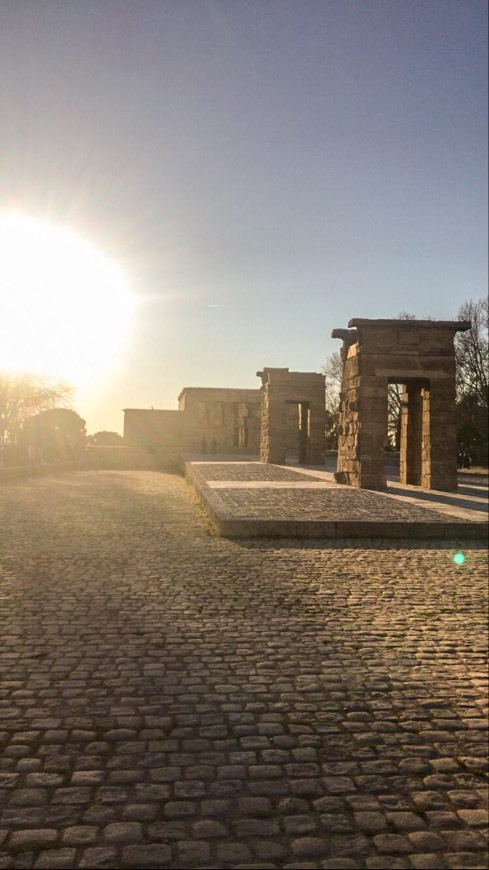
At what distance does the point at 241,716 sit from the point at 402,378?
13.4 m

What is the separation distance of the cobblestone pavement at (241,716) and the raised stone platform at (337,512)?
1.89 m

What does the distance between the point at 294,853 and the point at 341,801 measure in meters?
0.48

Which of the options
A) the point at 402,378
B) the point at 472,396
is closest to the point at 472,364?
the point at 472,396

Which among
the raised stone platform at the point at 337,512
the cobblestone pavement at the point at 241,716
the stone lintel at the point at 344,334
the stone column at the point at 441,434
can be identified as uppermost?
the stone lintel at the point at 344,334

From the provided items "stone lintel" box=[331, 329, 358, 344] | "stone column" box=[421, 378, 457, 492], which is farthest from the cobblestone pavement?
"stone lintel" box=[331, 329, 358, 344]

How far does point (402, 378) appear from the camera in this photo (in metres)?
16.5

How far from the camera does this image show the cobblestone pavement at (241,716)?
113 inches

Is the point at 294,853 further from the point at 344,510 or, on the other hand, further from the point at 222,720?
the point at 344,510

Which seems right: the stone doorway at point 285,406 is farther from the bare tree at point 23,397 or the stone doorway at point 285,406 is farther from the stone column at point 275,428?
the bare tree at point 23,397

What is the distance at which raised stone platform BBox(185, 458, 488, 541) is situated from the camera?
9914mm

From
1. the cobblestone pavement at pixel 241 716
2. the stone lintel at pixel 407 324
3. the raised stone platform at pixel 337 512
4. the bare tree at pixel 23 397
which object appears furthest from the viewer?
the bare tree at pixel 23 397

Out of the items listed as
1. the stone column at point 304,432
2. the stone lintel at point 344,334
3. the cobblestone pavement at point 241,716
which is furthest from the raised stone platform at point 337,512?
the stone column at point 304,432

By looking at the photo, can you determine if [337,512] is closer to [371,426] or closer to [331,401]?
[371,426]

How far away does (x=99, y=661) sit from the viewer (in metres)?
4.82
